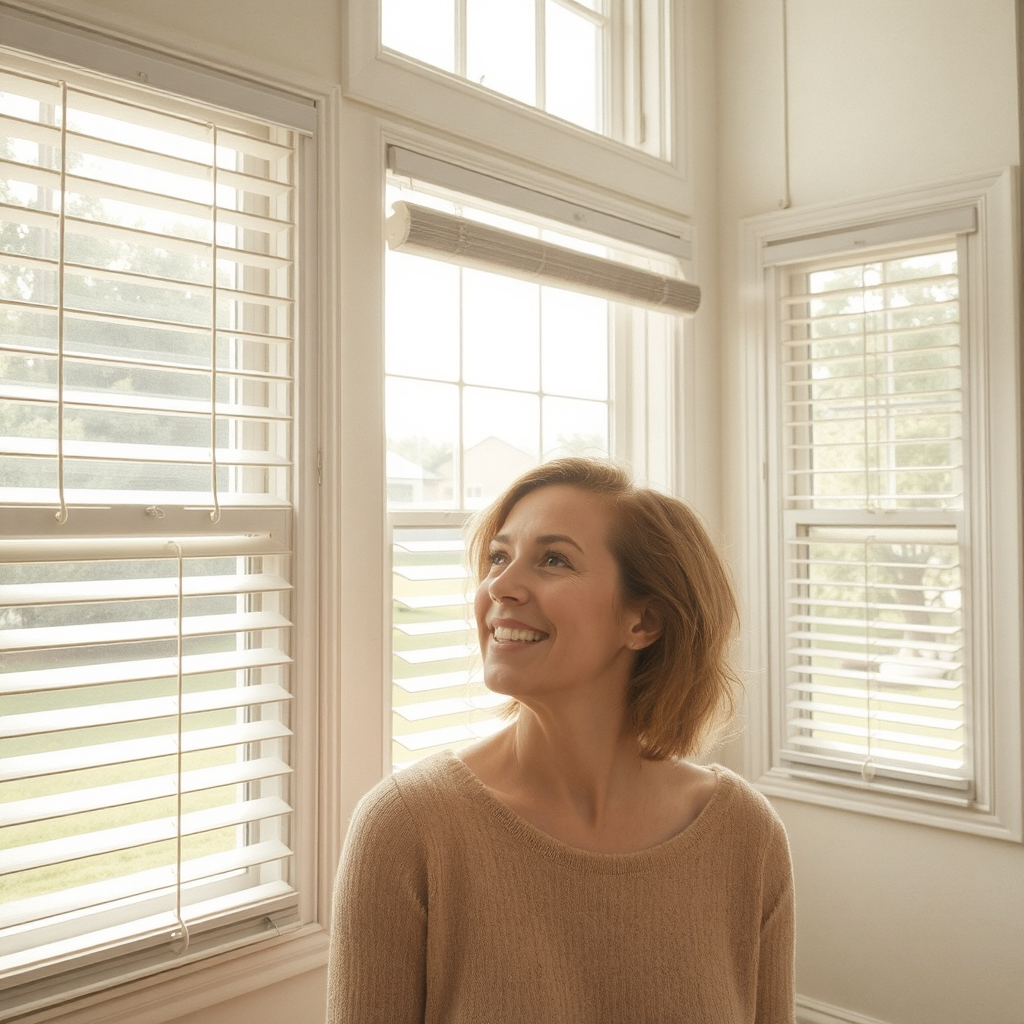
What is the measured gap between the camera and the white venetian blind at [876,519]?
2486 mm

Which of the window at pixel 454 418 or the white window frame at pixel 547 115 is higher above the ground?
the white window frame at pixel 547 115

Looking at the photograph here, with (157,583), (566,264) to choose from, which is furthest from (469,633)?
(566,264)

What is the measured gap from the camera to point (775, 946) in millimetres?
1465

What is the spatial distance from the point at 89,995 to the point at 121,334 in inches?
43.5

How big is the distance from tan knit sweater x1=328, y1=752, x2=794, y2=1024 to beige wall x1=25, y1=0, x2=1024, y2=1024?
1311 millimetres

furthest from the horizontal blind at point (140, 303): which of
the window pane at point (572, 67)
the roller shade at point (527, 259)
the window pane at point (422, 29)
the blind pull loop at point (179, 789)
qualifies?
the window pane at point (572, 67)

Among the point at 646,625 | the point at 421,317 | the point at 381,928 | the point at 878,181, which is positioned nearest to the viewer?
the point at 381,928

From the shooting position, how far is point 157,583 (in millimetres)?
1688

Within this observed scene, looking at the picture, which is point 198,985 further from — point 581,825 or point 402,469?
point 402,469

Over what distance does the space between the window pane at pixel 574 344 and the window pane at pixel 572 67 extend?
1.61ft

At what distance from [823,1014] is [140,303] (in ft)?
8.18

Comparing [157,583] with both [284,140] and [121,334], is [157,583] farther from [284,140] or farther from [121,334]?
[284,140]

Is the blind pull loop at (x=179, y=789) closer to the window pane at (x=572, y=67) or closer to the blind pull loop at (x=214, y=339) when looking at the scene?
the blind pull loop at (x=214, y=339)

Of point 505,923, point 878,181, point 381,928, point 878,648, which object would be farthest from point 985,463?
point 381,928
